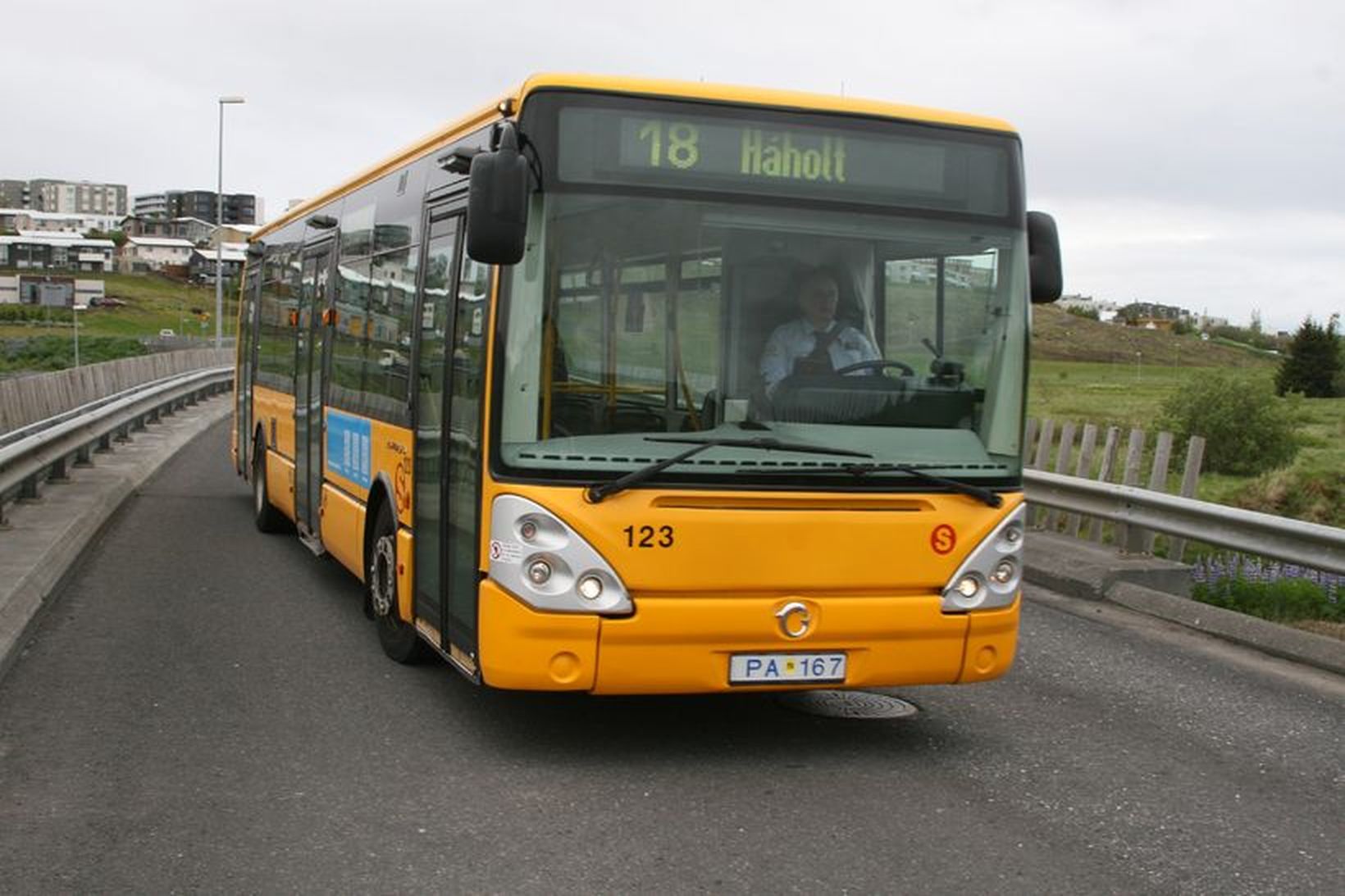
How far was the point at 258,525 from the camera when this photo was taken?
13.5 m

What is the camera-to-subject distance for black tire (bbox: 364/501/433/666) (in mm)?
7965

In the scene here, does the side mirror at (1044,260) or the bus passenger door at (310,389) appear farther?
the bus passenger door at (310,389)

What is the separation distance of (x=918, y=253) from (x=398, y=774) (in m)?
2.97

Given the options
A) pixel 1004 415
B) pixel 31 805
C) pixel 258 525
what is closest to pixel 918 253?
pixel 1004 415

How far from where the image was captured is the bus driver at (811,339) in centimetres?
638

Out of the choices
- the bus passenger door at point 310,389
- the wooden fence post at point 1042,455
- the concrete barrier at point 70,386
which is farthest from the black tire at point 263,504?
the wooden fence post at point 1042,455

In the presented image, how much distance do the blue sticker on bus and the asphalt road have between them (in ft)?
3.07

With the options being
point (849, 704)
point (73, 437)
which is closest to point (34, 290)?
point (73, 437)

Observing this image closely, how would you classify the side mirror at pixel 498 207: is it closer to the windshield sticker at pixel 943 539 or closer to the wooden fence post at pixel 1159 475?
the windshield sticker at pixel 943 539

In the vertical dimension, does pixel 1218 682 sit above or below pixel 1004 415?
below

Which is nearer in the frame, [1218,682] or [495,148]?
[495,148]

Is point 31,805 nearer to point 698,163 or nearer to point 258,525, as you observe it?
point 698,163

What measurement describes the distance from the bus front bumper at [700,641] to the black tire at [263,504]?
7.35 m

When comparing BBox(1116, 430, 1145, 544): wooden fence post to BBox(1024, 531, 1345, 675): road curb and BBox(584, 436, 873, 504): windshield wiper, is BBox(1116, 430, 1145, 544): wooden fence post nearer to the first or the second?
BBox(1024, 531, 1345, 675): road curb
